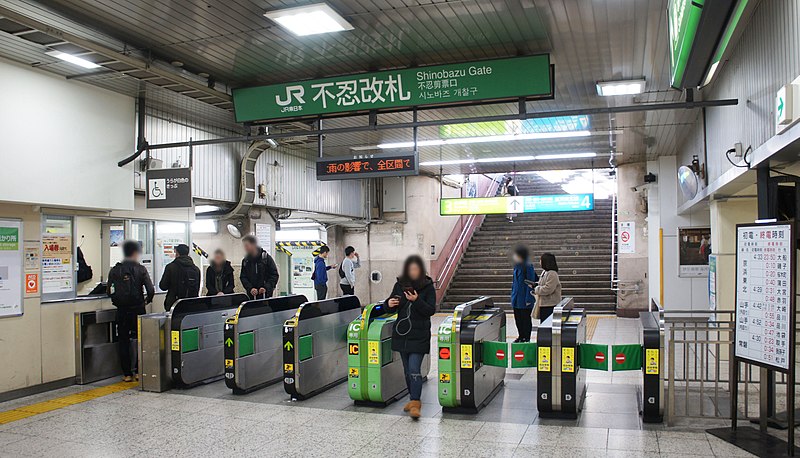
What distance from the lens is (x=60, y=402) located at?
21.8ft

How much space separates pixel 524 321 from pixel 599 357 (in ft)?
8.73

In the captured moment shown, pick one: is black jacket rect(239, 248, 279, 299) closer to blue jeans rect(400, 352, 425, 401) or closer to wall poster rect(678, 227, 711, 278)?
blue jeans rect(400, 352, 425, 401)

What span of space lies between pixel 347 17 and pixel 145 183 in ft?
14.1

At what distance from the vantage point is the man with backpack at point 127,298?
24.8ft

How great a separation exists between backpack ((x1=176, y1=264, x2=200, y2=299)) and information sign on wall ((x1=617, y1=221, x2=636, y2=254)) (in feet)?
31.3

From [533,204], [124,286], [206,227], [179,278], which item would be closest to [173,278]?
[179,278]

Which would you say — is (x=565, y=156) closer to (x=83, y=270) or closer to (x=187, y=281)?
(x=187, y=281)

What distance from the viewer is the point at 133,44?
6.17m

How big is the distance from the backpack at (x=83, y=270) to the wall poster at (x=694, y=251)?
9951 mm

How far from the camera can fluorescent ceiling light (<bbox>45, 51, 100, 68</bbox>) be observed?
19.4ft

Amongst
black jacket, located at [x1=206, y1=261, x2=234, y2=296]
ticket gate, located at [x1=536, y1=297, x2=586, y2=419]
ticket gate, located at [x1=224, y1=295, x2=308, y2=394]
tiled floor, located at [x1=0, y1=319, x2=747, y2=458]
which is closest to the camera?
tiled floor, located at [x1=0, y1=319, x2=747, y2=458]

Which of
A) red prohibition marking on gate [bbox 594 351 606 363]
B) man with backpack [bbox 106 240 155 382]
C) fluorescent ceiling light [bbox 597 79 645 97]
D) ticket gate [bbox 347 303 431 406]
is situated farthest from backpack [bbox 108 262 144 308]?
fluorescent ceiling light [bbox 597 79 645 97]

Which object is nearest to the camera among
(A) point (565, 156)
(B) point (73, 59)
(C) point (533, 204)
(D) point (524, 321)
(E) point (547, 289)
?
(B) point (73, 59)

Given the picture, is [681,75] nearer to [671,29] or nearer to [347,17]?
[671,29]
